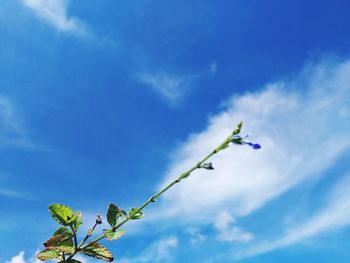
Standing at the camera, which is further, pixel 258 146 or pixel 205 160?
pixel 258 146

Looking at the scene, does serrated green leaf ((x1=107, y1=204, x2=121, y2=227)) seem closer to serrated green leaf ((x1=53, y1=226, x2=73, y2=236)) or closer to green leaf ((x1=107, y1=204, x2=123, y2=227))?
green leaf ((x1=107, y1=204, x2=123, y2=227))

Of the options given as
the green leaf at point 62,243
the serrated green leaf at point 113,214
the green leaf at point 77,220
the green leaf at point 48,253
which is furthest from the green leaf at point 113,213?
the green leaf at point 48,253

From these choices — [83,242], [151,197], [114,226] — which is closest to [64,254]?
[83,242]

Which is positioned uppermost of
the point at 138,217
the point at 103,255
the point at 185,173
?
A: the point at 185,173

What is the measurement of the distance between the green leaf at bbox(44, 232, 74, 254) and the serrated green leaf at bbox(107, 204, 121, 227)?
12.8 inches

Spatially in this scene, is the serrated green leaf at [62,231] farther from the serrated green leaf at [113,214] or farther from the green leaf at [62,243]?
the serrated green leaf at [113,214]

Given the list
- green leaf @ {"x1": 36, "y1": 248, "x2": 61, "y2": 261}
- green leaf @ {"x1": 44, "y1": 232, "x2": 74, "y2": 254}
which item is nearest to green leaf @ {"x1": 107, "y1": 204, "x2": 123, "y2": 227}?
green leaf @ {"x1": 44, "y1": 232, "x2": 74, "y2": 254}

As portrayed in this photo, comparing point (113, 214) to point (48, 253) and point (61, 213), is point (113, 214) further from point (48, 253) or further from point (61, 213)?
point (48, 253)

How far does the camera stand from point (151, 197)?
133 inches

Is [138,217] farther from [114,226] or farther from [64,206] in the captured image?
[64,206]

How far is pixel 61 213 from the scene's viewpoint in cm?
358

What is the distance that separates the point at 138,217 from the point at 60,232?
2.05 ft

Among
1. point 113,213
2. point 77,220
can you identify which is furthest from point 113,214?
point 77,220

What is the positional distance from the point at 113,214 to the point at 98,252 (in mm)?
335
